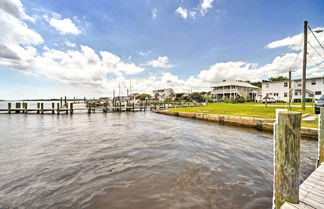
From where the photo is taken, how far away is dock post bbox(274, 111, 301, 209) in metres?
2.38

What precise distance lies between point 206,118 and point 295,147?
16.1 m

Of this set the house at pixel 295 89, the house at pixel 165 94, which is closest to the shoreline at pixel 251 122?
the house at pixel 295 89

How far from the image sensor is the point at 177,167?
5363 millimetres

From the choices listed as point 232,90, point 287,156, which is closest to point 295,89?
point 232,90

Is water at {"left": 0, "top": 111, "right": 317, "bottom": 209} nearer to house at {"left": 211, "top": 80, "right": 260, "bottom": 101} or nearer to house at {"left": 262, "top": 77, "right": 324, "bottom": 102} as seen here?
house at {"left": 262, "top": 77, "right": 324, "bottom": 102}

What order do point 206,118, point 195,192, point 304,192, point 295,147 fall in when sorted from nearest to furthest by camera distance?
1. point 295,147
2. point 304,192
3. point 195,192
4. point 206,118

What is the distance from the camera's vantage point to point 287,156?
244cm

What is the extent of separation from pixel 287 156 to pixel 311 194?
1201 millimetres

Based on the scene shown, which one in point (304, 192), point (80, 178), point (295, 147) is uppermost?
point (295, 147)

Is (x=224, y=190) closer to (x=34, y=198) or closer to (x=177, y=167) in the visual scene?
(x=177, y=167)

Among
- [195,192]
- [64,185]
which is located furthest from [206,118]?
[64,185]

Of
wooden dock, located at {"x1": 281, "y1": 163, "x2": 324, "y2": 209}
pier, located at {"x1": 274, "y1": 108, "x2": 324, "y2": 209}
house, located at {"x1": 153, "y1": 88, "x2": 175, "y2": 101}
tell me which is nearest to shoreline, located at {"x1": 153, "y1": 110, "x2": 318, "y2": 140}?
wooden dock, located at {"x1": 281, "y1": 163, "x2": 324, "y2": 209}

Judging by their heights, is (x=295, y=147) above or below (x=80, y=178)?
above

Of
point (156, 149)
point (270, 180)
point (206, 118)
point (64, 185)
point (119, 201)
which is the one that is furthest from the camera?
point (206, 118)
